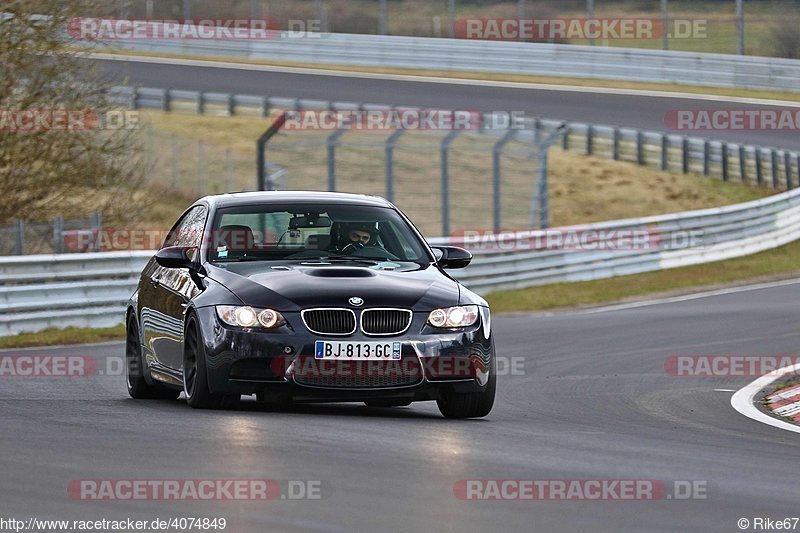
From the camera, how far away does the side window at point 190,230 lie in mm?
10797

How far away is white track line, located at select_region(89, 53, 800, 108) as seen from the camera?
42.6 meters

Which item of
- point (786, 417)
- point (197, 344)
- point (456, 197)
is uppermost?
point (197, 344)

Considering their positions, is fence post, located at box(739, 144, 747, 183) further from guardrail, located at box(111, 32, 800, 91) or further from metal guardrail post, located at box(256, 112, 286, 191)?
metal guardrail post, located at box(256, 112, 286, 191)

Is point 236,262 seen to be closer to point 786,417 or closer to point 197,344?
point 197,344

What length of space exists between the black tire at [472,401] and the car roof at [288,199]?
1.57m

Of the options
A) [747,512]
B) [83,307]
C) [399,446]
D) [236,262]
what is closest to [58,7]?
[83,307]

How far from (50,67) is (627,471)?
1739 centimetres

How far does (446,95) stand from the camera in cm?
4322

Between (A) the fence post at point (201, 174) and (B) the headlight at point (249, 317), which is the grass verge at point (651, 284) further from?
(B) the headlight at point (249, 317)

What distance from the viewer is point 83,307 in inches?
760

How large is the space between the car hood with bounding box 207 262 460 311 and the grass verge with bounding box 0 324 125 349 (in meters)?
8.26

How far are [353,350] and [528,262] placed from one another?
1700cm

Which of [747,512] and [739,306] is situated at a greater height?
[747,512]

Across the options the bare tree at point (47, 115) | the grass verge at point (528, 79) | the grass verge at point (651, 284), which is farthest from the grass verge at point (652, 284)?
the grass verge at point (528, 79)
